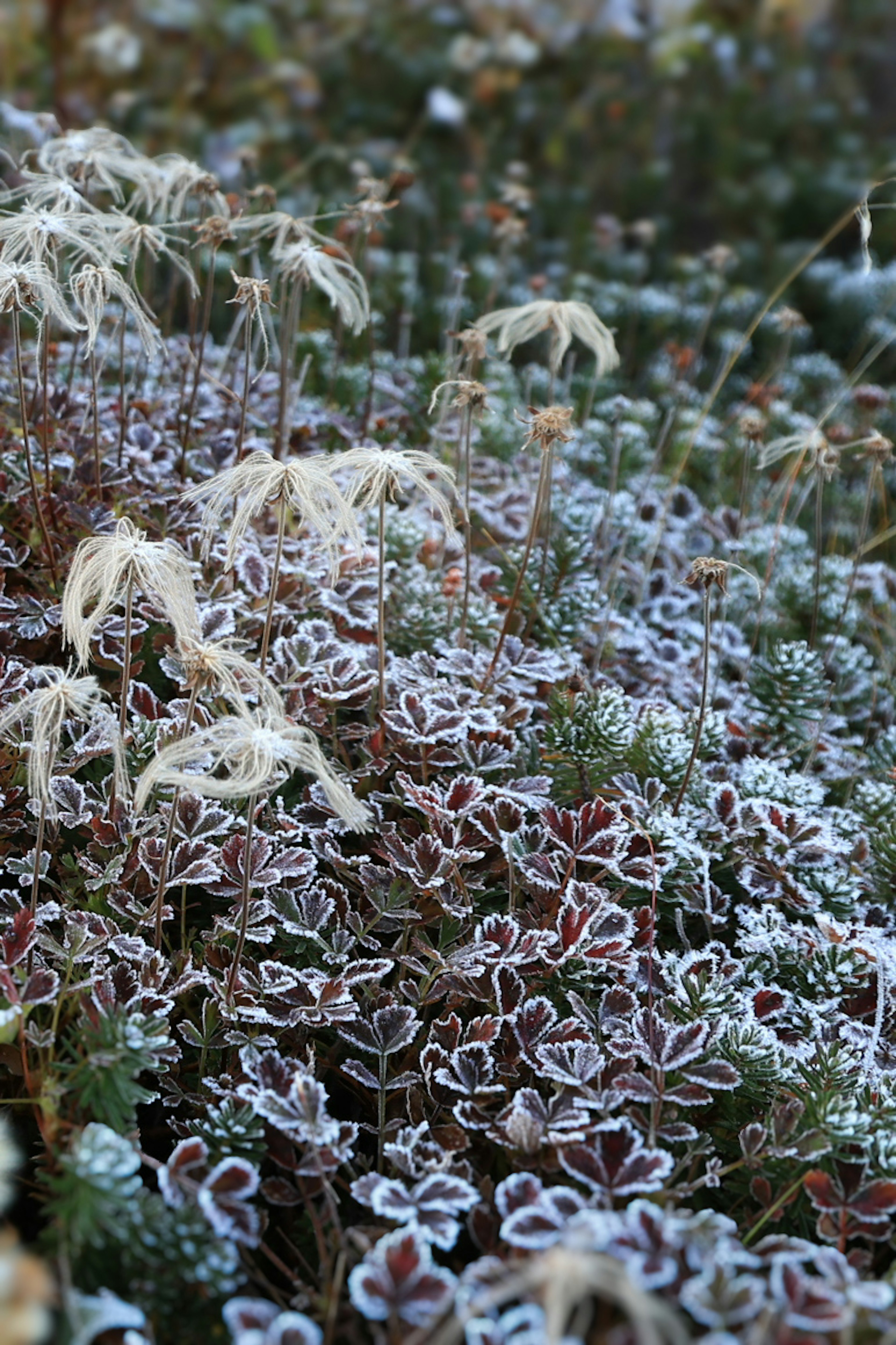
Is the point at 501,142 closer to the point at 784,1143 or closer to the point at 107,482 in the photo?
the point at 107,482

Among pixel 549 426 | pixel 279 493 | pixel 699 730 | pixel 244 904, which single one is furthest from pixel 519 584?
pixel 244 904

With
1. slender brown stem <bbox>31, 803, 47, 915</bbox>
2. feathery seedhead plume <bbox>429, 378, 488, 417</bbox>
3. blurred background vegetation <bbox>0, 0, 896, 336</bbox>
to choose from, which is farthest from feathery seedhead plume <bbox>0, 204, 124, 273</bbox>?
blurred background vegetation <bbox>0, 0, 896, 336</bbox>

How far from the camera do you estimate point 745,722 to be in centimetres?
190

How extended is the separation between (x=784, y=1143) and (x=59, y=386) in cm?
180

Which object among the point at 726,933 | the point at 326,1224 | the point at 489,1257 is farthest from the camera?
the point at 726,933

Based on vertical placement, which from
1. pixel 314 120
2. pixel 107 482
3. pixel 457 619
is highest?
pixel 314 120

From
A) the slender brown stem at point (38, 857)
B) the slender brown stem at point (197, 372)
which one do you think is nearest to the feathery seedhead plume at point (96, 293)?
the slender brown stem at point (197, 372)

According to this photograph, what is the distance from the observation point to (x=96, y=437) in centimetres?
166

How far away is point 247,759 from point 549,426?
2.16ft

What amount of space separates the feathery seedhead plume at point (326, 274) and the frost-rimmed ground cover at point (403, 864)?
0.05 ft

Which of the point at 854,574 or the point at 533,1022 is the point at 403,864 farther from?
the point at 854,574

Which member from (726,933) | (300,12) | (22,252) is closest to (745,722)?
(726,933)

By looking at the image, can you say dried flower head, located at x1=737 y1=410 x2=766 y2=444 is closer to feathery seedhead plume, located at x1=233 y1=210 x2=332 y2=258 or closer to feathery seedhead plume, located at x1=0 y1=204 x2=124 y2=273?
feathery seedhead plume, located at x1=233 y1=210 x2=332 y2=258

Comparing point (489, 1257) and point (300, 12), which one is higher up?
point (300, 12)
